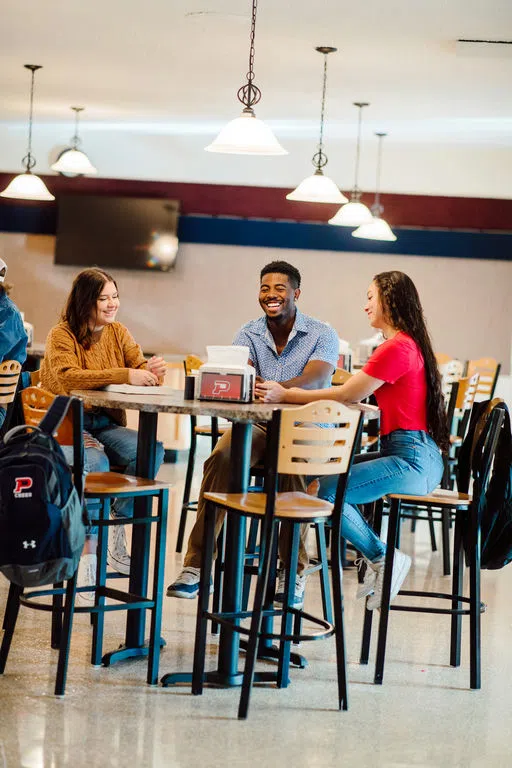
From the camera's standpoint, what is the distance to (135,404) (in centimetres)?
350

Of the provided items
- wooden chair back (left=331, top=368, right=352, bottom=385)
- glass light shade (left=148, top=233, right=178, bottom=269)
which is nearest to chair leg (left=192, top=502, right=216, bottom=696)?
wooden chair back (left=331, top=368, right=352, bottom=385)

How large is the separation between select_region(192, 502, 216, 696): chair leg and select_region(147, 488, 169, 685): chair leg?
0.15 meters

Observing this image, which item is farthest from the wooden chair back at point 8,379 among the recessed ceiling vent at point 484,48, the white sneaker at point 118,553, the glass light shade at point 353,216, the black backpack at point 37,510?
the glass light shade at point 353,216

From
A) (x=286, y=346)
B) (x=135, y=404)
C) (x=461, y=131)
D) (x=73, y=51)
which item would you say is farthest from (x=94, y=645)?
(x=461, y=131)

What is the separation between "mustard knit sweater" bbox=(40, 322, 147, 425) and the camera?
13.8 ft

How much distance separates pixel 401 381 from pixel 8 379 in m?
1.98

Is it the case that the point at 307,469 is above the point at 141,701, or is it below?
above

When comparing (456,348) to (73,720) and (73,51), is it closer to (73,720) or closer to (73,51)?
(73,51)

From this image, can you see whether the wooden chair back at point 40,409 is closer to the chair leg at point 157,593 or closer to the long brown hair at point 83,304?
the chair leg at point 157,593

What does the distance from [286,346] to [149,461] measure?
1.04 m

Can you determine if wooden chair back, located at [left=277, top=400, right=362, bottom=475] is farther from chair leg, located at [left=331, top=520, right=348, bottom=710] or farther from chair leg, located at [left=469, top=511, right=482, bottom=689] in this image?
chair leg, located at [left=469, top=511, right=482, bottom=689]

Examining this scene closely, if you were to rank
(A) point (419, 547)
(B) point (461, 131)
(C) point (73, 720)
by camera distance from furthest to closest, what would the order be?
(B) point (461, 131)
(A) point (419, 547)
(C) point (73, 720)

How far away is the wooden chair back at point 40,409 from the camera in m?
3.59

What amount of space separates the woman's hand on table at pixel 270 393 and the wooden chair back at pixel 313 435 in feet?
1.73
